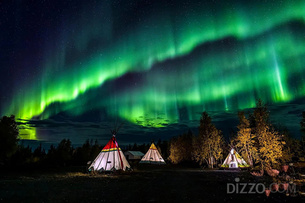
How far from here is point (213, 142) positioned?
3938 centimetres

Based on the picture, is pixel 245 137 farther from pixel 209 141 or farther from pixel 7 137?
pixel 7 137

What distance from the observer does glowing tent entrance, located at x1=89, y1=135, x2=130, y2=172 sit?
2692 centimetres

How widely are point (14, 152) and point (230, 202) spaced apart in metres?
41.6

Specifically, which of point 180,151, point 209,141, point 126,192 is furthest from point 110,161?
point 180,151

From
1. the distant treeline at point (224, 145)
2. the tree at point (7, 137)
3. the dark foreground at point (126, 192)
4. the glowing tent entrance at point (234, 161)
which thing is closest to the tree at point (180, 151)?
the distant treeline at point (224, 145)

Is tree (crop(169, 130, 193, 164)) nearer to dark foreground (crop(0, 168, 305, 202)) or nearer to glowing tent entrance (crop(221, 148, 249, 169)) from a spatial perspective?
glowing tent entrance (crop(221, 148, 249, 169))

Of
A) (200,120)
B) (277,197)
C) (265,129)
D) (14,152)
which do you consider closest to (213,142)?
(200,120)

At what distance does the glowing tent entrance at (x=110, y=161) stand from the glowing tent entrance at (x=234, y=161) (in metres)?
21.1

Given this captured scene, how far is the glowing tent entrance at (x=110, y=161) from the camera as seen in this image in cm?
2692

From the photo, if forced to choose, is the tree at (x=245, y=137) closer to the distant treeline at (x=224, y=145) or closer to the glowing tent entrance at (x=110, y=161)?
the distant treeline at (x=224, y=145)

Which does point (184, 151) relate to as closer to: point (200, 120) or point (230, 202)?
point (200, 120)

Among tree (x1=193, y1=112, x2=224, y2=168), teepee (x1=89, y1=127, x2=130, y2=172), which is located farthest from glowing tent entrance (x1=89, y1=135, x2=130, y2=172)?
tree (x1=193, y1=112, x2=224, y2=168)

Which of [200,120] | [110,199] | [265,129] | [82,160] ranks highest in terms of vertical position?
[200,120]

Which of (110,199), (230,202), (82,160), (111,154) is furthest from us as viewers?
(82,160)
